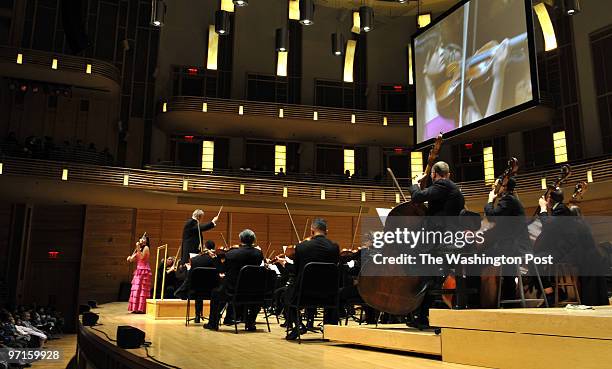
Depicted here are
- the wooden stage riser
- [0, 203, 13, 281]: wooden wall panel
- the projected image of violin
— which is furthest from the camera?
[0, 203, 13, 281]: wooden wall panel

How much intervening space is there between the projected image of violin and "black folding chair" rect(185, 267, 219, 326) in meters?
5.60

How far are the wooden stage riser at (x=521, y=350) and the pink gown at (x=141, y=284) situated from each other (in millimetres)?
6522

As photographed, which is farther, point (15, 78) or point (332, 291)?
point (15, 78)

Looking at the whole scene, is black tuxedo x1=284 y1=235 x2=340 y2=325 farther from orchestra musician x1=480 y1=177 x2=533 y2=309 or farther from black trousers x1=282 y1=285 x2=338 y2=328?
orchestra musician x1=480 y1=177 x2=533 y2=309

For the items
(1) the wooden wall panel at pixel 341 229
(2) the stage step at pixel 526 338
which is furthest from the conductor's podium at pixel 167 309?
(1) the wooden wall panel at pixel 341 229

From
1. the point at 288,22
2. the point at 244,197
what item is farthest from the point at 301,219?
the point at 288,22

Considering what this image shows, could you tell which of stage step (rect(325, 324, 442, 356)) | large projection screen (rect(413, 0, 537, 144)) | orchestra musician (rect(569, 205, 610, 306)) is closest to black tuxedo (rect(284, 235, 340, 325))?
stage step (rect(325, 324, 442, 356))

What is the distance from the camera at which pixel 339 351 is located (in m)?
4.21

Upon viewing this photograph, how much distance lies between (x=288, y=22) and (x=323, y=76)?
2.64 m

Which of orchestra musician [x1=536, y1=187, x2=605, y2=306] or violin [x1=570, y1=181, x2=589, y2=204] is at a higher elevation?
violin [x1=570, y1=181, x2=589, y2=204]

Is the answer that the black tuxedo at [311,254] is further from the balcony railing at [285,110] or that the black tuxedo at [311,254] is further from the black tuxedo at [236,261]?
the balcony railing at [285,110]

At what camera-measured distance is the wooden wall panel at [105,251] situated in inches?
704

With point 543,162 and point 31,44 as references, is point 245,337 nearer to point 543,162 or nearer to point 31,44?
point 543,162

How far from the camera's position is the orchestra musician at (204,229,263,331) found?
5980 mm
